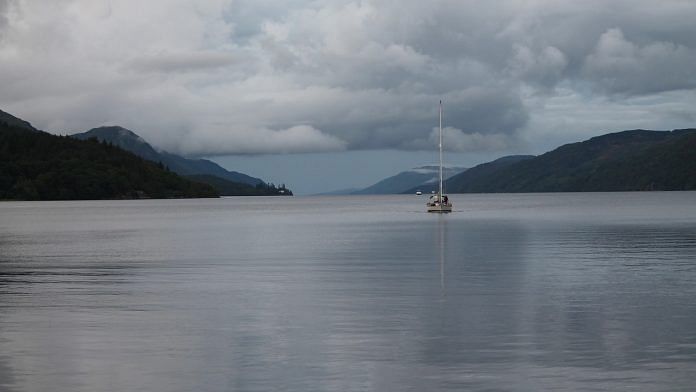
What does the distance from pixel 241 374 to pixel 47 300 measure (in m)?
19.7

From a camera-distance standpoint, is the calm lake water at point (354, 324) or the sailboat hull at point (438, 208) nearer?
the calm lake water at point (354, 324)

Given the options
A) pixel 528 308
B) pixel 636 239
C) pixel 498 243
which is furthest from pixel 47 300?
pixel 636 239

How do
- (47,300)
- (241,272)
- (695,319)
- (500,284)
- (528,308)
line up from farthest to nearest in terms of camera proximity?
(241,272) < (500,284) < (47,300) < (528,308) < (695,319)

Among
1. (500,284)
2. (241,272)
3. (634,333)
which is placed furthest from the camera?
(241,272)

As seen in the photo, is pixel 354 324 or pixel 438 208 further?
pixel 438 208

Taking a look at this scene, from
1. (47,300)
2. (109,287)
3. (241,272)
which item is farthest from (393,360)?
(241,272)

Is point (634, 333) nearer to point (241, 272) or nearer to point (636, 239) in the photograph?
point (241, 272)

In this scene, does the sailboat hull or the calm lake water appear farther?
the sailboat hull

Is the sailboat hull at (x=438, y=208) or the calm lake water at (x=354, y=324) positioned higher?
the sailboat hull at (x=438, y=208)

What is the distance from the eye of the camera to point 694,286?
1666 inches

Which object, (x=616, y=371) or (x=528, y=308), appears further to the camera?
(x=528, y=308)

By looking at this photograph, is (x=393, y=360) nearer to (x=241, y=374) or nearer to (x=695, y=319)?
(x=241, y=374)

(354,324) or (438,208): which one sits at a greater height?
(438,208)

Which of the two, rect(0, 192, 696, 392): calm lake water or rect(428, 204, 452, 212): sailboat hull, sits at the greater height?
rect(428, 204, 452, 212): sailboat hull
